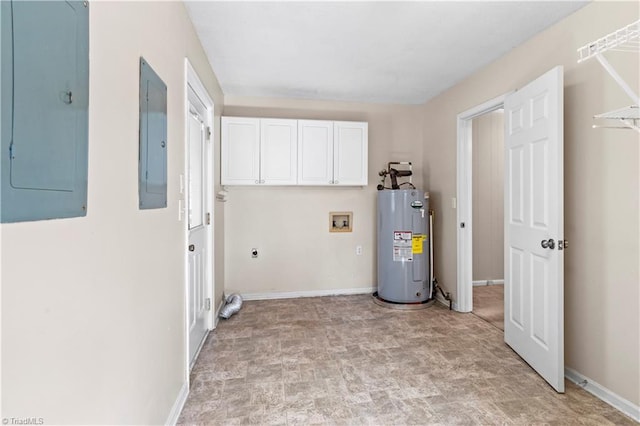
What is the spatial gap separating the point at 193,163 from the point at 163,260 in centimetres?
116

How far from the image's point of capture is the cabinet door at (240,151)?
3461 mm

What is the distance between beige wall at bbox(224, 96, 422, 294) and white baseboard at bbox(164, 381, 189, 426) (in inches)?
73.7

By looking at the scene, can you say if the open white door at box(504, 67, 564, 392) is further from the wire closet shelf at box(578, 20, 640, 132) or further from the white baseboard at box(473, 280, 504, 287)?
the white baseboard at box(473, 280, 504, 287)

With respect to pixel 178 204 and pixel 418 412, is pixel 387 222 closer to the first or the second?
pixel 418 412


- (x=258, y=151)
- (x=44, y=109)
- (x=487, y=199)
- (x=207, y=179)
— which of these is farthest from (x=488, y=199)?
(x=44, y=109)

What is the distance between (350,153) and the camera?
12.2 ft

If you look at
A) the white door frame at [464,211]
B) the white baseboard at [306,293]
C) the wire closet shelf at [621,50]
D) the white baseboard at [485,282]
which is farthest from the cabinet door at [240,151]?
the white baseboard at [485,282]

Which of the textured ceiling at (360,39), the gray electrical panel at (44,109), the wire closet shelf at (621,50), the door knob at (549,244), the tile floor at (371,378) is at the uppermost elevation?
the textured ceiling at (360,39)

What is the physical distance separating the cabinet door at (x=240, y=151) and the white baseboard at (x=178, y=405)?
6.94 ft

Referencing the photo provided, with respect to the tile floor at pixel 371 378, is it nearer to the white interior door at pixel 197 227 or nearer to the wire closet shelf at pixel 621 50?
the white interior door at pixel 197 227

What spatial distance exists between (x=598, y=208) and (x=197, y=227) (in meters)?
2.81

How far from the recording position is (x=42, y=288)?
719 mm

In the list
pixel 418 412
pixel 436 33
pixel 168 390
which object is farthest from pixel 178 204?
pixel 436 33

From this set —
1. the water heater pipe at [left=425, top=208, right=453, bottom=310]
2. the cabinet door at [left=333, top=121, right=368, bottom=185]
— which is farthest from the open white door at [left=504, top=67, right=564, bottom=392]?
the cabinet door at [left=333, top=121, right=368, bottom=185]
